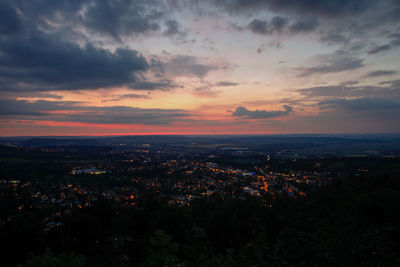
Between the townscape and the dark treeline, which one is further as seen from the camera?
the townscape

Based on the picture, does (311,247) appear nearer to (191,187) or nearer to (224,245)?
(224,245)

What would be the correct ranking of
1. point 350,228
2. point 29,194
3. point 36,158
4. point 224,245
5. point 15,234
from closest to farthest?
point 350,228
point 224,245
point 15,234
point 29,194
point 36,158

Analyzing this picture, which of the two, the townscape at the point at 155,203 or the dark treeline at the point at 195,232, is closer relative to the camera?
the dark treeline at the point at 195,232

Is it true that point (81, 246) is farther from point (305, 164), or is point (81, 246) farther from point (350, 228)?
point (305, 164)

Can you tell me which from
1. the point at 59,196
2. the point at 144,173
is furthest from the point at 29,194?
the point at 144,173

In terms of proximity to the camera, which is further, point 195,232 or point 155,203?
point 155,203

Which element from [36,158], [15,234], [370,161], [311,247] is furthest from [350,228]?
[36,158]

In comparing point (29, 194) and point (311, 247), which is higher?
point (311, 247)

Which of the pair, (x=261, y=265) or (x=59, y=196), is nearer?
(x=261, y=265)

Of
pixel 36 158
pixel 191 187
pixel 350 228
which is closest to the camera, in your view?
pixel 350 228

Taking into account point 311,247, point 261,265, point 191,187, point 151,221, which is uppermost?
point 311,247

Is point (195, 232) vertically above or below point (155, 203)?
above
